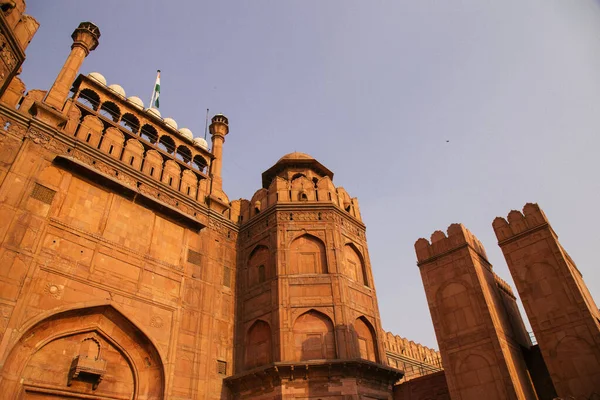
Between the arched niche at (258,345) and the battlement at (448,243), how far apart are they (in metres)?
6.74

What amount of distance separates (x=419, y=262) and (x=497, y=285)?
3245 millimetres

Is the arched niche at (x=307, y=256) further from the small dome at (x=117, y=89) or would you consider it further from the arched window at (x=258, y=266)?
the small dome at (x=117, y=89)

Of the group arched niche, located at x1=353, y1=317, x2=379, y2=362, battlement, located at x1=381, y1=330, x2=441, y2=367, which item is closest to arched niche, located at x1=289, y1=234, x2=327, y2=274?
arched niche, located at x1=353, y1=317, x2=379, y2=362

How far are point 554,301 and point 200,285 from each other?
1220 centimetres

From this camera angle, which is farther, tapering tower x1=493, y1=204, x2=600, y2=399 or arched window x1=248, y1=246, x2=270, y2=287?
arched window x1=248, y1=246, x2=270, y2=287

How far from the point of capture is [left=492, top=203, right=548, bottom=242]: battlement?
1520 cm

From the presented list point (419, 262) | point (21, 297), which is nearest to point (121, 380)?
point (21, 297)

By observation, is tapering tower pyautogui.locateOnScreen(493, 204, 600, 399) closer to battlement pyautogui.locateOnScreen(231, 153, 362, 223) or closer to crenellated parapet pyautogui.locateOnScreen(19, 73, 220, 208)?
battlement pyautogui.locateOnScreen(231, 153, 362, 223)

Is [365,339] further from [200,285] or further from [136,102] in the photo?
[136,102]

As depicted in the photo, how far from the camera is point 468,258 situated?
1543 centimetres

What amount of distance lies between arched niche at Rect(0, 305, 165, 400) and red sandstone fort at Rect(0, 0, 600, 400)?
0.04 meters

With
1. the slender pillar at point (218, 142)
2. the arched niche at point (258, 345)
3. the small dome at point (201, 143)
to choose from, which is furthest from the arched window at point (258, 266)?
the small dome at point (201, 143)

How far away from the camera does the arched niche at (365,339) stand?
49.3 ft

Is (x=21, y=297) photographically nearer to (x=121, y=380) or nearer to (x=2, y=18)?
(x=121, y=380)
